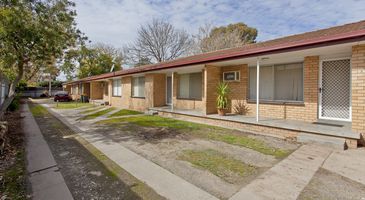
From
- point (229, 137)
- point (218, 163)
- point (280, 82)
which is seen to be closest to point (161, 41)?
point (280, 82)

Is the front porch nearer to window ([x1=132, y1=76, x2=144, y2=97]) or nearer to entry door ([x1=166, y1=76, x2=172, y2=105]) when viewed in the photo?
entry door ([x1=166, y1=76, x2=172, y2=105])

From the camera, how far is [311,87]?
6574 mm

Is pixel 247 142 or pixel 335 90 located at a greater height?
pixel 335 90

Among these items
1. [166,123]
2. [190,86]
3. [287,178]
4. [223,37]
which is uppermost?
[223,37]

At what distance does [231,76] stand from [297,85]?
9.18 feet

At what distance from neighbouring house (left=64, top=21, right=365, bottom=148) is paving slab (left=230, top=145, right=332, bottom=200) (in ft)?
4.58

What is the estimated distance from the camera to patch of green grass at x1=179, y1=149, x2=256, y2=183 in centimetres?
349

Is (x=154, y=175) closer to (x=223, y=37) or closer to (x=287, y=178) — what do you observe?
(x=287, y=178)

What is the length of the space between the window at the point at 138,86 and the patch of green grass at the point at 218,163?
9.54 metres

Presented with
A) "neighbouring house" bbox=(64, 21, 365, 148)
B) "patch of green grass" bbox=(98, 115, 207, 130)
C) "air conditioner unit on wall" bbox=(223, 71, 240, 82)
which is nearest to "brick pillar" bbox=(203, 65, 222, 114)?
"neighbouring house" bbox=(64, 21, 365, 148)

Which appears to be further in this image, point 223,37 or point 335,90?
point 223,37

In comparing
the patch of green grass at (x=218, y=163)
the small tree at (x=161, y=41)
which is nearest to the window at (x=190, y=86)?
the patch of green grass at (x=218, y=163)

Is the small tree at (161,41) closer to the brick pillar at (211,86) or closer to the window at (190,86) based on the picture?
the window at (190,86)

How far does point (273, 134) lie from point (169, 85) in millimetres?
7946
